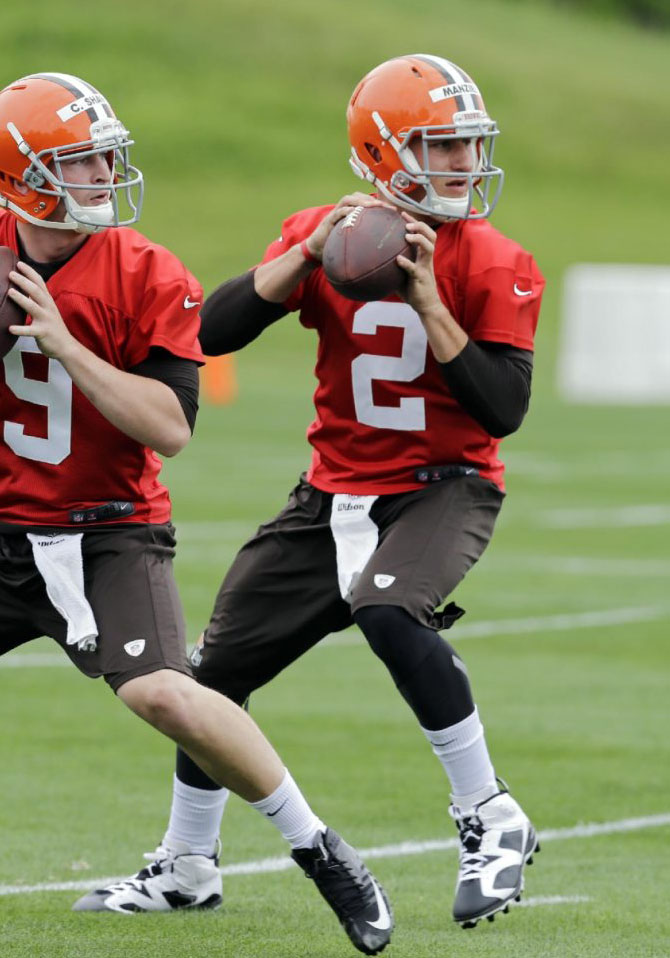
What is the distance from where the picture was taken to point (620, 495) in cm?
1469

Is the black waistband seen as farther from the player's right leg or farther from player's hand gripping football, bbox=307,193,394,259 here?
player's hand gripping football, bbox=307,193,394,259

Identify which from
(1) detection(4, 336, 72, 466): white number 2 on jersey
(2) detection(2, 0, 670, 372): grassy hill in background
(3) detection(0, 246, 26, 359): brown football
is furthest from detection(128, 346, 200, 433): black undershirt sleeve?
(2) detection(2, 0, 670, 372): grassy hill in background

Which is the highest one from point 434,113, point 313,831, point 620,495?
point 434,113

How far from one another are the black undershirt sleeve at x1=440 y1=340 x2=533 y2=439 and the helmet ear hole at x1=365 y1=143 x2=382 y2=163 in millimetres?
577

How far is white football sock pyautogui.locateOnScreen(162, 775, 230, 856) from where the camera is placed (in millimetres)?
4969

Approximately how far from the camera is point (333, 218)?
4.71 metres

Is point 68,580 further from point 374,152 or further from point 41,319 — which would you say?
point 374,152

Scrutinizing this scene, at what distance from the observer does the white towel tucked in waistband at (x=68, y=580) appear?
14.5 feet

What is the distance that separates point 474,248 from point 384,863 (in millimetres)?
1790

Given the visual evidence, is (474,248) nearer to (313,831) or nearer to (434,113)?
(434,113)

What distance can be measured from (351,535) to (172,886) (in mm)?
1019

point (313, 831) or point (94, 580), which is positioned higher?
point (94, 580)

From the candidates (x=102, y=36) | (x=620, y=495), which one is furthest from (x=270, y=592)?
(x=102, y=36)

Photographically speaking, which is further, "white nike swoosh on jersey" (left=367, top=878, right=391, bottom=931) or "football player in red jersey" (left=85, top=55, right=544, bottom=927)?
"football player in red jersey" (left=85, top=55, right=544, bottom=927)
